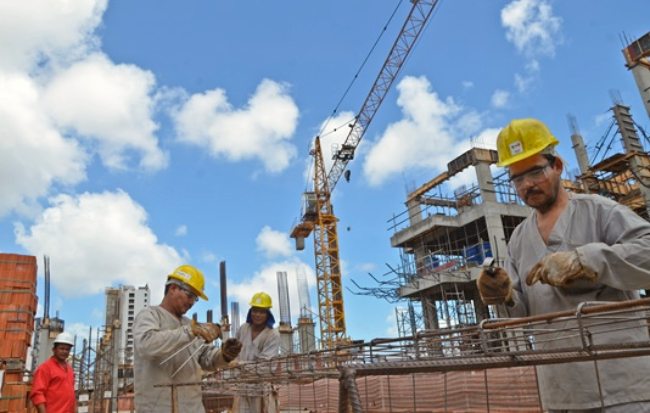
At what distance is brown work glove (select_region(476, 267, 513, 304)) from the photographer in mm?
2049

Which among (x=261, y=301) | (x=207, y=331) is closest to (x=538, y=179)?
(x=207, y=331)

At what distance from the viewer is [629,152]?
1864 cm

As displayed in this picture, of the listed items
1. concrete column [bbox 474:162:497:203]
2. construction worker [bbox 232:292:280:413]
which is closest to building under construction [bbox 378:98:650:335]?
concrete column [bbox 474:162:497:203]

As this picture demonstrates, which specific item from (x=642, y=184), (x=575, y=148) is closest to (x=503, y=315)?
(x=642, y=184)

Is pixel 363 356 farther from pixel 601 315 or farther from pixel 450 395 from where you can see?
pixel 450 395

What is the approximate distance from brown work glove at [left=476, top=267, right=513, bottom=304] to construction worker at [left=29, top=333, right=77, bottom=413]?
5.04 meters

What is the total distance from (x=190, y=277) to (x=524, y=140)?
266 centimetres

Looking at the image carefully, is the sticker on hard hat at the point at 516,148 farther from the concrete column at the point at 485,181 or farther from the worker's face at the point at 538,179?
the concrete column at the point at 485,181

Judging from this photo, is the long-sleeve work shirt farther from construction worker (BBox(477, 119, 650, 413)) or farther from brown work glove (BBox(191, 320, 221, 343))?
construction worker (BBox(477, 119, 650, 413))

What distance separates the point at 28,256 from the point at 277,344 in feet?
18.9

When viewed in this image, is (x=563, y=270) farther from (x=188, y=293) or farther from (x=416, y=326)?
(x=416, y=326)

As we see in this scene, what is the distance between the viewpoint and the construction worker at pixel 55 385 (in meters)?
5.38

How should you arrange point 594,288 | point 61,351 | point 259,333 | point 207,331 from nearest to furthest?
1. point 594,288
2. point 207,331
3. point 61,351
4. point 259,333

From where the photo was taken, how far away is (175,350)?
358 cm
